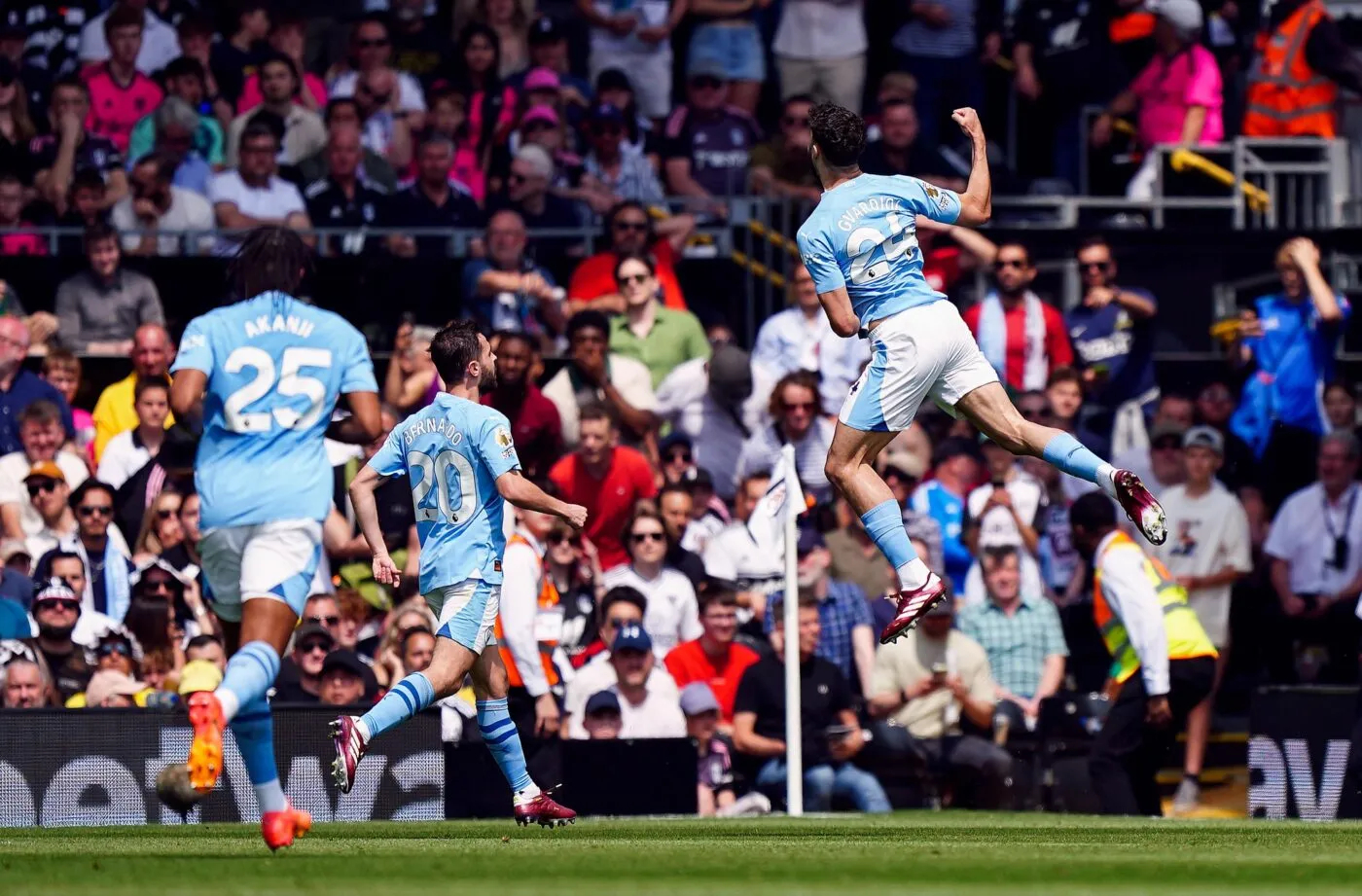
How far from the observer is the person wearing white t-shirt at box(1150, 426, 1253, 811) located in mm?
16406

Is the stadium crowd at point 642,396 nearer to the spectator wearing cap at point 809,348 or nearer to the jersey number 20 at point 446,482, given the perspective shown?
the spectator wearing cap at point 809,348

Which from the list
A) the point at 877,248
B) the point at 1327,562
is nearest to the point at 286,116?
the point at 1327,562

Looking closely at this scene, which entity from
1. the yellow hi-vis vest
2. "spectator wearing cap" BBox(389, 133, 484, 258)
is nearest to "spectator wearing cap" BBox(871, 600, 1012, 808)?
the yellow hi-vis vest

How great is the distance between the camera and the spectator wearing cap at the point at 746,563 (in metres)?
15.9

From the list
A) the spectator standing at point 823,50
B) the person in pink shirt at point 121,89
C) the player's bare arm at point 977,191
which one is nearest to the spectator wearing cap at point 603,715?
the player's bare arm at point 977,191

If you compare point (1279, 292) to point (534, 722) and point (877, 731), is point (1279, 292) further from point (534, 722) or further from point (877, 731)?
point (534, 722)

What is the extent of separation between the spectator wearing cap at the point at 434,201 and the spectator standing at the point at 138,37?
7.59ft

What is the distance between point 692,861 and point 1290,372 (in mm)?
10081

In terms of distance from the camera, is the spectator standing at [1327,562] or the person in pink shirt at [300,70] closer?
the spectator standing at [1327,562]

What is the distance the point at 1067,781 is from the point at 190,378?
675 centimetres

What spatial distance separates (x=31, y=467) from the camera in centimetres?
1535

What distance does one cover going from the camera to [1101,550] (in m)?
14.2

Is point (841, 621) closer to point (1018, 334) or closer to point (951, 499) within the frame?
point (951, 499)

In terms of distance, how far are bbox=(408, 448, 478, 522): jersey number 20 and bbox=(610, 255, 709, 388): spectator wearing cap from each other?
6511 millimetres
